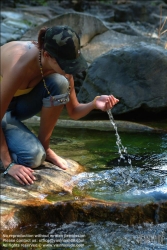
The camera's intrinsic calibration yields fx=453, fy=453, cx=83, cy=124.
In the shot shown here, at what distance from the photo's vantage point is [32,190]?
2.86 m

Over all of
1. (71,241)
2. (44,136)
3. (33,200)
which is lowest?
(71,241)

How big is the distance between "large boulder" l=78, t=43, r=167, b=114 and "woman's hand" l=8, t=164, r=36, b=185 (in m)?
2.63

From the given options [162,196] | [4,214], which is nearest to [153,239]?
[162,196]

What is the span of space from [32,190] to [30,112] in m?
0.66

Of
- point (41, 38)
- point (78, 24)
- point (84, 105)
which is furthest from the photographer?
point (78, 24)

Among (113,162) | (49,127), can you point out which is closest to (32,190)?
(49,127)

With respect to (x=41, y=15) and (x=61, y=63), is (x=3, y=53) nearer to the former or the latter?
(x=61, y=63)

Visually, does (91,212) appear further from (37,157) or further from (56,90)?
(56,90)

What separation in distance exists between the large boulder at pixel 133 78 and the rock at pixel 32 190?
7.39ft

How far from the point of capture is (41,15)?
1102 cm

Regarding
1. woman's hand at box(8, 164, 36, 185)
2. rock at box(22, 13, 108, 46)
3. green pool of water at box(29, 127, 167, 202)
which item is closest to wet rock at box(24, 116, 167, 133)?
green pool of water at box(29, 127, 167, 202)

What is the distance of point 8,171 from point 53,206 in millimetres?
419

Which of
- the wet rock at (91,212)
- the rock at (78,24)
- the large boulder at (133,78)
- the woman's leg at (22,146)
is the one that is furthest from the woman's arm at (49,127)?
the rock at (78,24)

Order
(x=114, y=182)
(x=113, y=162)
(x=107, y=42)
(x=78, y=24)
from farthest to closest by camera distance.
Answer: (x=78, y=24) < (x=107, y=42) < (x=113, y=162) < (x=114, y=182)
